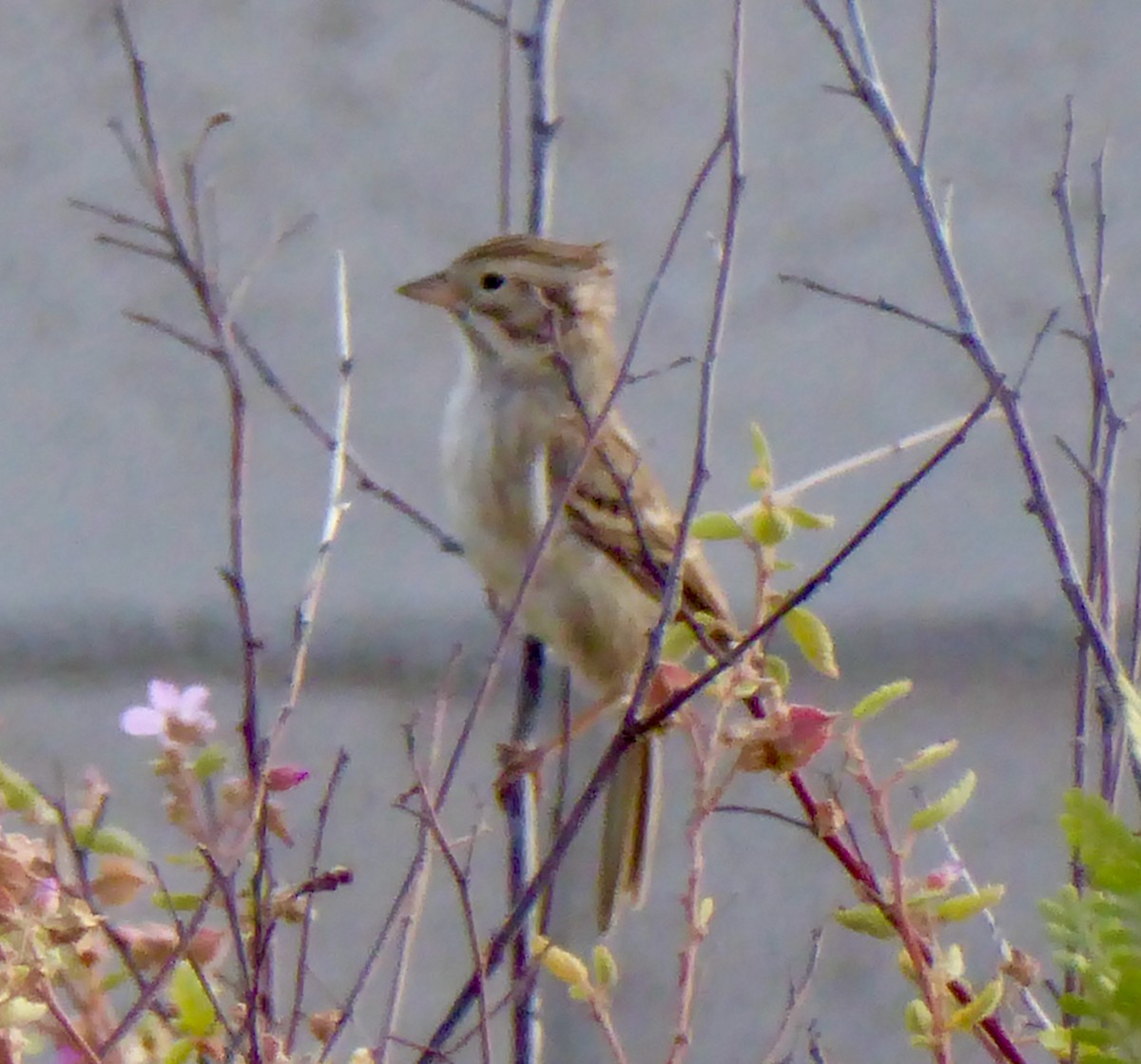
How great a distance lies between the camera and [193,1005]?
91cm

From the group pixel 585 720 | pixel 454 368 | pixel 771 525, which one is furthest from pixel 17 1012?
pixel 454 368

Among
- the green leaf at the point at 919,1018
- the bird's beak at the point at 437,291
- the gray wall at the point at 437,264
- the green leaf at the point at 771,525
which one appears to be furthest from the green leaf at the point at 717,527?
the gray wall at the point at 437,264

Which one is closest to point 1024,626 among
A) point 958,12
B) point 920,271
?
point 920,271

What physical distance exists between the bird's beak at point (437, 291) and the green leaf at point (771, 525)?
3.15 ft

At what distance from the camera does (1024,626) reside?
2.39 metres

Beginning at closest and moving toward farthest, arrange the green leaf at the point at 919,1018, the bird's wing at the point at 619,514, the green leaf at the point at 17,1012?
the green leaf at the point at 17,1012 → the green leaf at the point at 919,1018 → the bird's wing at the point at 619,514

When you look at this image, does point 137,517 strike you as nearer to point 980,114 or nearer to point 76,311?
point 76,311

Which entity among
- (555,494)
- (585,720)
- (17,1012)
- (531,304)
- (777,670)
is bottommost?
(17,1012)

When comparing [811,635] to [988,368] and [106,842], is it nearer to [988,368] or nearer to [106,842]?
[988,368]

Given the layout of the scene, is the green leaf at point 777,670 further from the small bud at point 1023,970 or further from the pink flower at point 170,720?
the pink flower at point 170,720

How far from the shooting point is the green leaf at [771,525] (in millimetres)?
966

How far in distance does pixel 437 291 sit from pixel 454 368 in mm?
525

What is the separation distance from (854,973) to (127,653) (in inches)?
44.6

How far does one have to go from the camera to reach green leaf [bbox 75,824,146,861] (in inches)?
36.8
